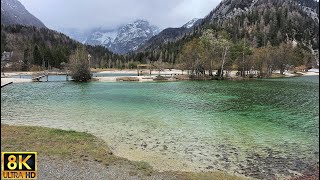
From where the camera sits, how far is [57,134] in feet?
89.2

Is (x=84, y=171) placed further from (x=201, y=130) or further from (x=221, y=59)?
(x=221, y=59)

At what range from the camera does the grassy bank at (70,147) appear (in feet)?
61.0

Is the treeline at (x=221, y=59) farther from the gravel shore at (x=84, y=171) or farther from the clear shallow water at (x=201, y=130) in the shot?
the gravel shore at (x=84, y=171)

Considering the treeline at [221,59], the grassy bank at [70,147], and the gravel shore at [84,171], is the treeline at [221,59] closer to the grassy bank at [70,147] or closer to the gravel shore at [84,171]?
the grassy bank at [70,147]

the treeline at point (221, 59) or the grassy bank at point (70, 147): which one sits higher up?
the treeline at point (221, 59)

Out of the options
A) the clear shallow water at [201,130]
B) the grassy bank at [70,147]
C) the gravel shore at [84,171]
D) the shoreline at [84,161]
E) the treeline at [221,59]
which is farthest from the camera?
the treeline at [221,59]

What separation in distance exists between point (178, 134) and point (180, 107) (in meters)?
18.3

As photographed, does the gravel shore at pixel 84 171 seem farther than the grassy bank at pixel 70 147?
No

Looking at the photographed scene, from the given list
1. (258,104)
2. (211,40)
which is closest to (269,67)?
(211,40)

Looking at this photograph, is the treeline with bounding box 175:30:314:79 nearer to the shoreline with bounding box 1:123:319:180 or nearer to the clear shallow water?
the clear shallow water

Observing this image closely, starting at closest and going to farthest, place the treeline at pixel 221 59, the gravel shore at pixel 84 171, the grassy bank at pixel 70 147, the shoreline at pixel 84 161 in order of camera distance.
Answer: the gravel shore at pixel 84 171, the shoreline at pixel 84 161, the grassy bank at pixel 70 147, the treeline at pixel 221 59

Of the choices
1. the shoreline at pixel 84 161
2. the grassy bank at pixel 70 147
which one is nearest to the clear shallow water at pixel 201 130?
the shoreline at pixel 84 161

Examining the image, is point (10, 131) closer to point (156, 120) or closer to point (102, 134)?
point (102, 134)

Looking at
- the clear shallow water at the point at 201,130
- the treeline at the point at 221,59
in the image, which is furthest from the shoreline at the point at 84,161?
the treeline at the point at 221,59
